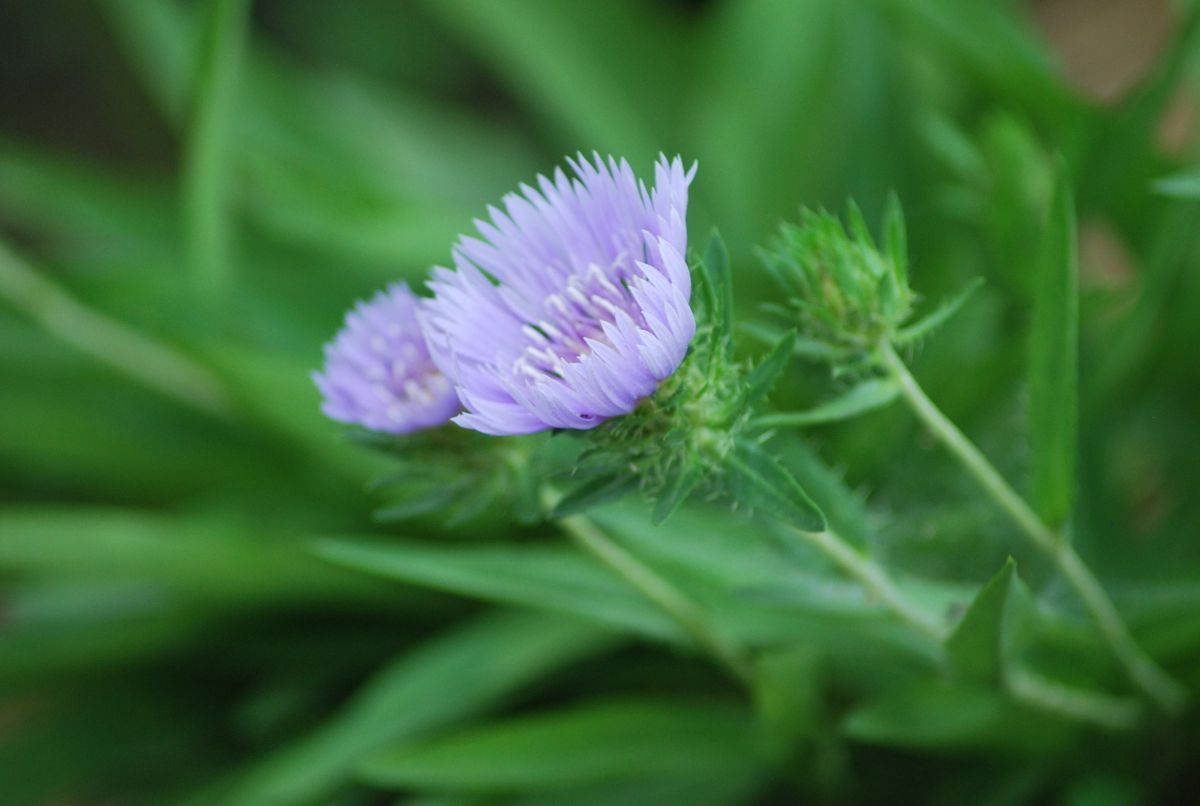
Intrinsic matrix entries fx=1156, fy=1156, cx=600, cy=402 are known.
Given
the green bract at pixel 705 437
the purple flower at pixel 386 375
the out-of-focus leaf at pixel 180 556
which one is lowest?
the green bract at pixel 705 437

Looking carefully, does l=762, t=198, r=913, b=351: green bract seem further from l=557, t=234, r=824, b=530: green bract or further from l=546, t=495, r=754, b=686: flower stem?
l=546, t=495, r=754, b=686: flower stem

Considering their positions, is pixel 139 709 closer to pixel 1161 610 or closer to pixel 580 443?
pixel 580 443

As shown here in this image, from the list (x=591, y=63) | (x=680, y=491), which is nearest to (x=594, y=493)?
(x=680, y=491)

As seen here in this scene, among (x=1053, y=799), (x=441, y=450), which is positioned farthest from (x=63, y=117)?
(x=1053, y=799)

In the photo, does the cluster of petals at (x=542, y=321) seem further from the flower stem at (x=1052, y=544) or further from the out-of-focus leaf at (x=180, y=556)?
the out-of-focus leaf at (x=180, y=556)

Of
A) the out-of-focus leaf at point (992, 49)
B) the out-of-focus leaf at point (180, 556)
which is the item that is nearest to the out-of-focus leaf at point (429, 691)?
the out-of-focus leaf at point (180, 556)

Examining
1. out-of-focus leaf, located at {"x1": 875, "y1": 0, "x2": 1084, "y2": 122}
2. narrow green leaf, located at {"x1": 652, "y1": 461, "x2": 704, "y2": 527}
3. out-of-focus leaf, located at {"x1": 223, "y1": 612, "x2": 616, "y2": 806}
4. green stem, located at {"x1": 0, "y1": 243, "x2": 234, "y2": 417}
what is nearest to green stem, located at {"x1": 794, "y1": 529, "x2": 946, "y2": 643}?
narrow green leaf, located at {"x1": 652, "y1": 461, "x2": 704, "y2": 527}
